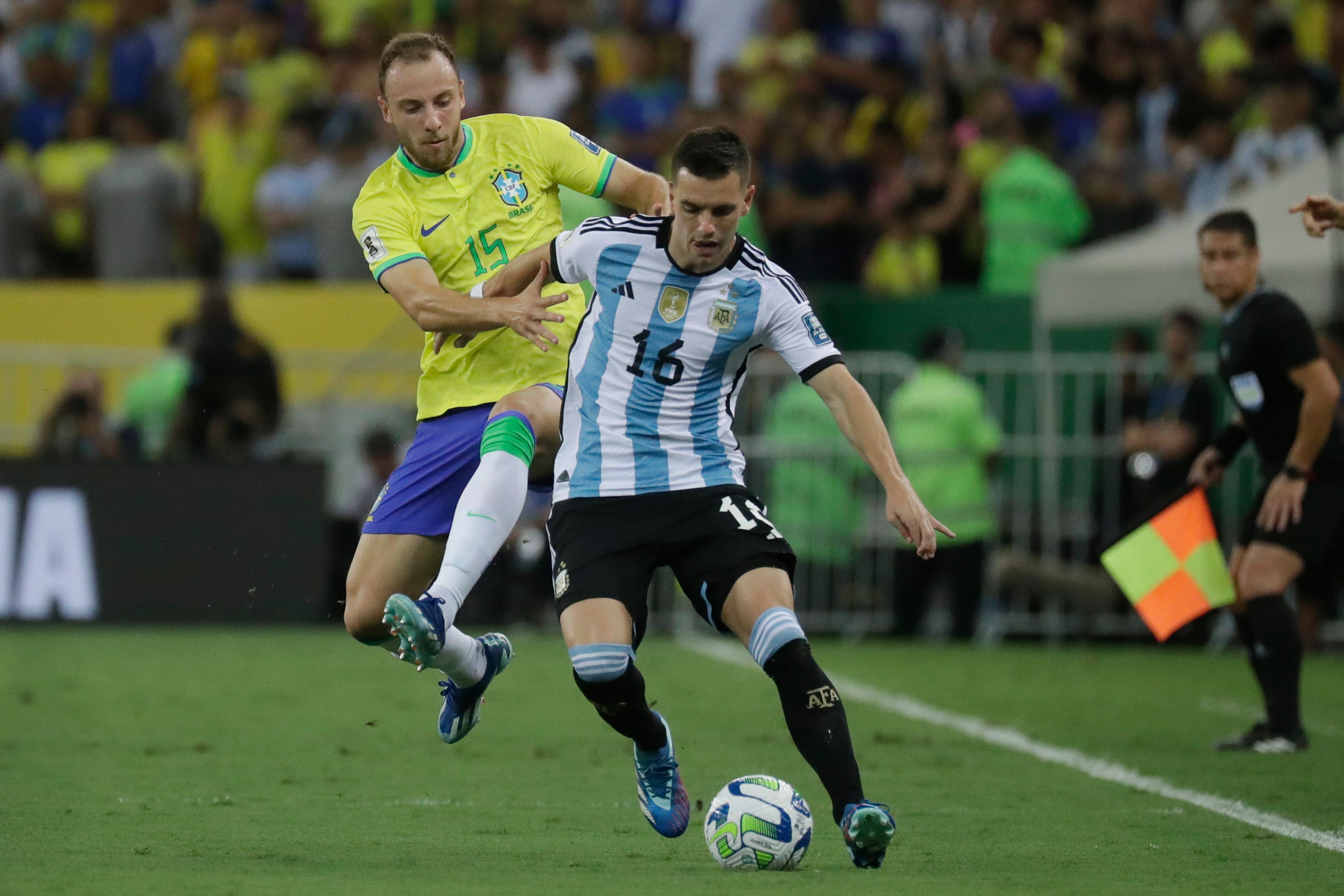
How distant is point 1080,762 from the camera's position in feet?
28.6

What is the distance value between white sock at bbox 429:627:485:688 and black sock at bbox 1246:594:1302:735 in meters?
3.67

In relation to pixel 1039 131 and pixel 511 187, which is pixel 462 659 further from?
pixel 1039 131

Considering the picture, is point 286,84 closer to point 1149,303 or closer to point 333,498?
point 333,498

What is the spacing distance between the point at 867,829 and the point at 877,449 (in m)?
1.07

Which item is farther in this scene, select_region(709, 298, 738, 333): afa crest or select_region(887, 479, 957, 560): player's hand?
select_region(709, 298, 738, 333): afa crest

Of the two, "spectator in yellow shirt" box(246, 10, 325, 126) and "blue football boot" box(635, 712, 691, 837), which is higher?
"spectator in yellow shirt" box(246, 10, 325, 126)

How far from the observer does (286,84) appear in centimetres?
1958

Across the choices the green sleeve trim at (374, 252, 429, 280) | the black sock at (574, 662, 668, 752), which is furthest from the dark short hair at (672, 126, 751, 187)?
the black sock at (574, 662, 668, 752)

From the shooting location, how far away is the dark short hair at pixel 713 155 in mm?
5945

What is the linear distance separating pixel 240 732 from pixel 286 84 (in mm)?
11282

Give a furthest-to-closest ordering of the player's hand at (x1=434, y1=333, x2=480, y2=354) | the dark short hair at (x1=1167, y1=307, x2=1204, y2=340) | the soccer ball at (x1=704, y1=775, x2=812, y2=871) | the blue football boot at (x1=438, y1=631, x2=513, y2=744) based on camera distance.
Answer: the dark short hair at (x1=1167, y1=307, x2=1204, y2=340) < the blue football boot at (x1=438, y1=631, x2=513, y2=744) < the player's hand at (x1=434, y1=333, x2=480, y2=354) < the soccer ball at (x1=704, y1=775, x2=812, y2=871)

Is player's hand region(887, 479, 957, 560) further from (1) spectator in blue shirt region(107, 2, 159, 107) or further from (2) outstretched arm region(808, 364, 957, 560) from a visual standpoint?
(1) spectator in blue shirt region(107, 2, 159, 107)

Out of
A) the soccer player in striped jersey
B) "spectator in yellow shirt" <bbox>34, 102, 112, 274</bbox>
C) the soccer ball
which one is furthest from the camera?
"spectator in yellow shirt" <bbox>34, 102, 112, 274</bbox>

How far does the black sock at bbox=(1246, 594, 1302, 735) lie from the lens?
917 centimetres
